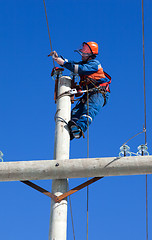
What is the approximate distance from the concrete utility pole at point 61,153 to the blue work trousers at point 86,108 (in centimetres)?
20

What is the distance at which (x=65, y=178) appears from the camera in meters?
5.88

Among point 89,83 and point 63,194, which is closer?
point 63,194

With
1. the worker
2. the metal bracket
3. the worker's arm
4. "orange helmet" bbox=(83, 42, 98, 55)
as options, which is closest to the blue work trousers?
the worker

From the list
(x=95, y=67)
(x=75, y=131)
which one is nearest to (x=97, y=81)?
(x=95, y=67)

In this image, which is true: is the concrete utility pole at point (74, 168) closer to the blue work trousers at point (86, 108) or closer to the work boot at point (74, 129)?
the work boot at point (74, 129)

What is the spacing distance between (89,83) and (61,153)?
63.1 inches

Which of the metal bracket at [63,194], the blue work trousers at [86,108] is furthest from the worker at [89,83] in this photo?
the metal bracket at [63,194]

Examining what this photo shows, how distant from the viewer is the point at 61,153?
623cm

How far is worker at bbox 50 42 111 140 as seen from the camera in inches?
281

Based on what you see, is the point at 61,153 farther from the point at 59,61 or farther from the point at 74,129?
the point at 59,61

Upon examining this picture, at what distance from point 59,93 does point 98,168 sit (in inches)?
69.0

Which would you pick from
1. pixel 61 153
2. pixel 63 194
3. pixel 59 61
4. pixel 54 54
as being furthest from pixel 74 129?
pixel 54 54

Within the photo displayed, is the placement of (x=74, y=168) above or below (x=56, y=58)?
below

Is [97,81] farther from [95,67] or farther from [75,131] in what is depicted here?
[75,131]
